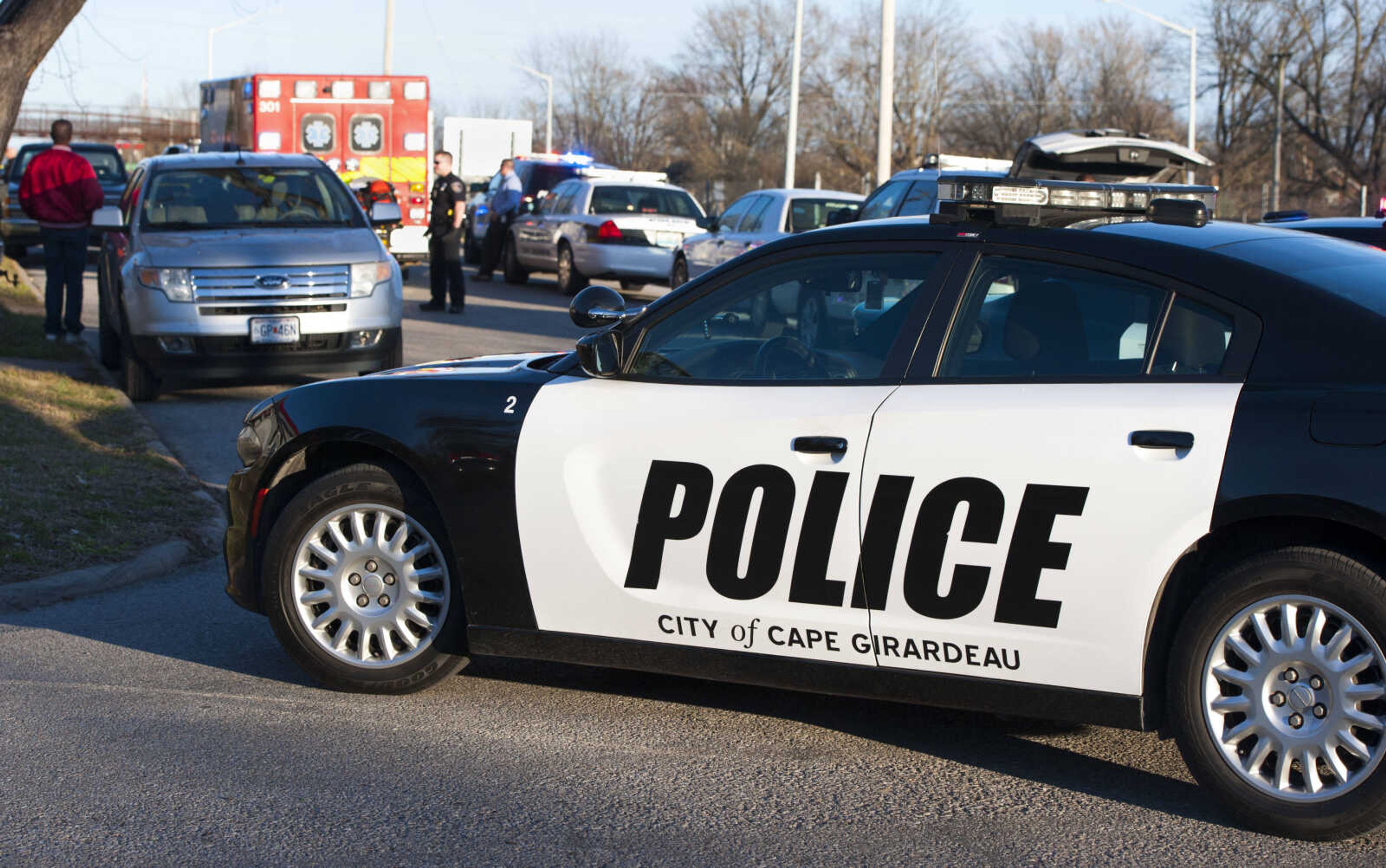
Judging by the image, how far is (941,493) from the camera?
4.35 meters

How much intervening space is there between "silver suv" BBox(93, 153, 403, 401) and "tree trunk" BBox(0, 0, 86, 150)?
3.59 ft

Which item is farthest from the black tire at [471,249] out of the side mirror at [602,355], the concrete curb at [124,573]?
the side mirror at [602,355]

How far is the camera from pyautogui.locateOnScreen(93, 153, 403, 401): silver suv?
1157 cm

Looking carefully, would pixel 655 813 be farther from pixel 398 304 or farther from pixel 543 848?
pixel 398 304

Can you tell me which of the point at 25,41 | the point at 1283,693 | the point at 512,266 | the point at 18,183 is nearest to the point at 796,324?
the point at 1283,693

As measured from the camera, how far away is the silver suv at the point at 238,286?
38.0ft

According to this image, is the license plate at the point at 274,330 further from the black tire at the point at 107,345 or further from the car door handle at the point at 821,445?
the car door handle at the point at 821,445

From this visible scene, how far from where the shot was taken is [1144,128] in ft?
214

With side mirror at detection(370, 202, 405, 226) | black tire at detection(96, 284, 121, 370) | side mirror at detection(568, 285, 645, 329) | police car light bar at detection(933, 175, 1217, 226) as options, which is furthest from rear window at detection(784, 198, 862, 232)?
police car light bar at detection(933, 175, 1217, 226)

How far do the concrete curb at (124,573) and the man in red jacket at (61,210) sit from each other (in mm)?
6947

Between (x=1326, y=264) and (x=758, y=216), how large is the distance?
13956 millimetres

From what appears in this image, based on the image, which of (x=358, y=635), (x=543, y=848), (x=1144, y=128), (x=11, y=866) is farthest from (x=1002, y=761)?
(x=1144, y=128)

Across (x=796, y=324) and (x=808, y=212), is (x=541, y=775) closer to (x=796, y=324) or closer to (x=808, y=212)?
(x=796, y=324)

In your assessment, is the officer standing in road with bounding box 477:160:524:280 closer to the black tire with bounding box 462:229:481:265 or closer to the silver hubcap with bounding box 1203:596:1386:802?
the black tire with bounding box 462:229:481:265
